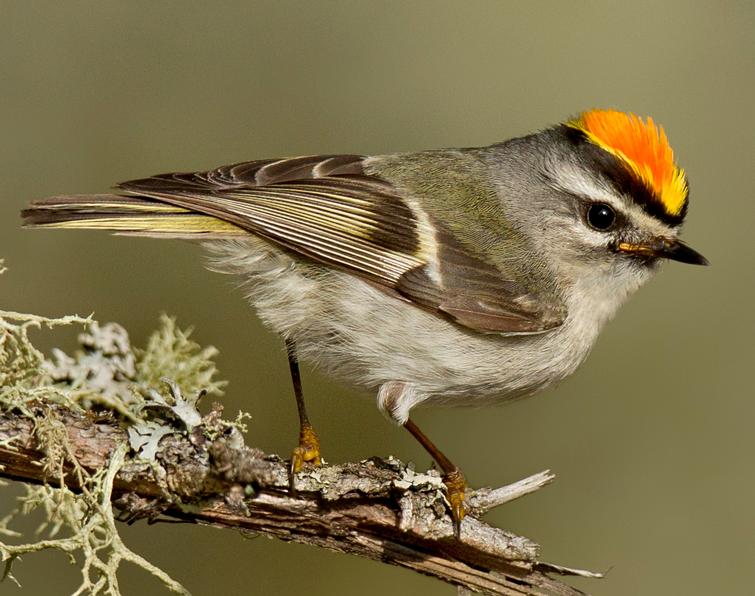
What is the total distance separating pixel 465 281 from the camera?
2553 mm

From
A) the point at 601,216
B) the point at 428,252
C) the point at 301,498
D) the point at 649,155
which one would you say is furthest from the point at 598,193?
the point at 301,498

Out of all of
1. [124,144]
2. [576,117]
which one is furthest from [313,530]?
[124,144]

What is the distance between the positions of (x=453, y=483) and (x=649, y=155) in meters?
1.00

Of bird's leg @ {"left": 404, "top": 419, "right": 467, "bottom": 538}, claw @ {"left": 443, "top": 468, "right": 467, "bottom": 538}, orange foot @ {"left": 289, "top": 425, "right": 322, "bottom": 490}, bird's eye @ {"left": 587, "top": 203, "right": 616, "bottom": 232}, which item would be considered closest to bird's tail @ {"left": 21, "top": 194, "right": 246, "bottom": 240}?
orange foot @ {"left": 289, "top": 425, "right": 322, "bottom": 490}

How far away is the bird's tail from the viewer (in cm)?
227

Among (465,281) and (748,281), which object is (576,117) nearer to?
(465,281)

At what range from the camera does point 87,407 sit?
2.14 meters

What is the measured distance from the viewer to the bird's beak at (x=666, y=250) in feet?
8.33

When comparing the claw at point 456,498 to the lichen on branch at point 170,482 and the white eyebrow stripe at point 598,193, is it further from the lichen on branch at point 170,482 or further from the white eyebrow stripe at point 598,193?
the white eyebrow stripe at point 598,193

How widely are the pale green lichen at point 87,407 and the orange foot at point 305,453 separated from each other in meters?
0.17

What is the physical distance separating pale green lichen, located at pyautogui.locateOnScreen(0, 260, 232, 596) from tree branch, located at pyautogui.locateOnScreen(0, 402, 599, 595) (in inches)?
0.9

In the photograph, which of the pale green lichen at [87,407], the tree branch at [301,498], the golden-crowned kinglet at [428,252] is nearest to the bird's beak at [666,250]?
the golden-crowned kinglet at [428,252]

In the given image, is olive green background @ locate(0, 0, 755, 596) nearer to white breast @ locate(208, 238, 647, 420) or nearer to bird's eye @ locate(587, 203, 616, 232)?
white breast @ locate(208, 238, 647, 420)

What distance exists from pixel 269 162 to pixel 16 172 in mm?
1122
